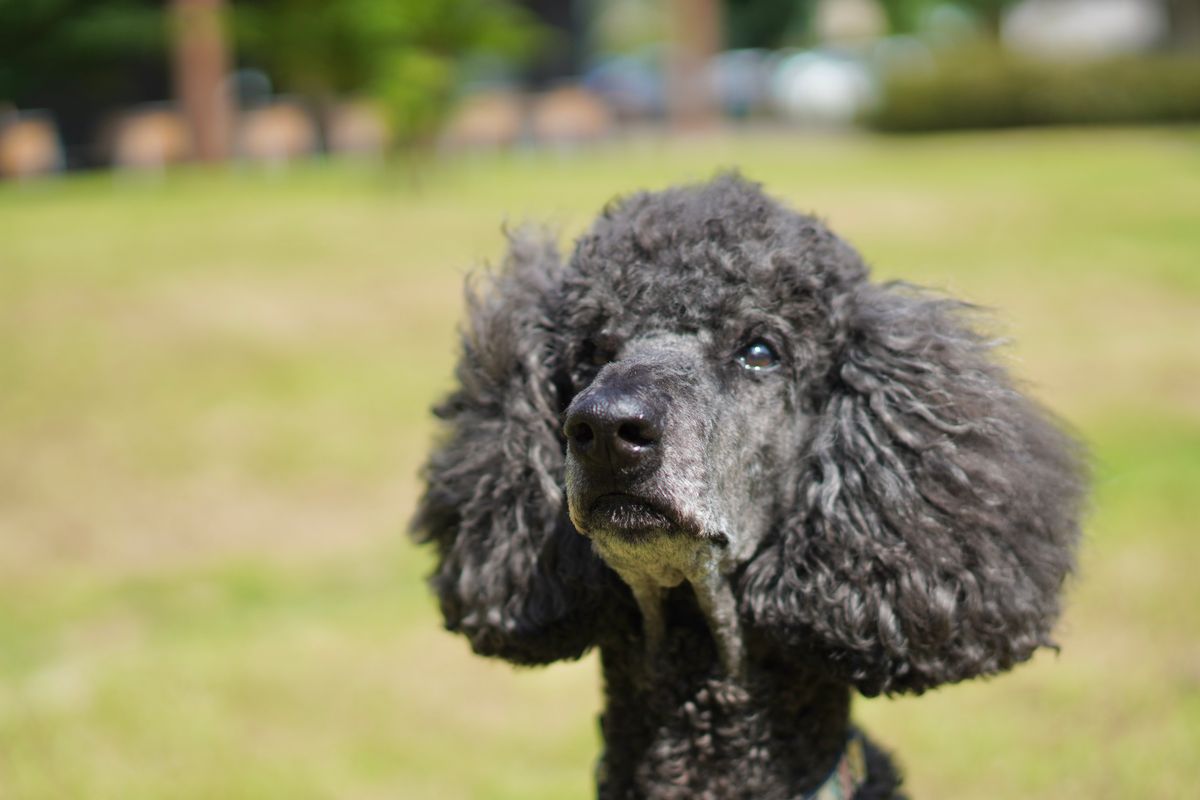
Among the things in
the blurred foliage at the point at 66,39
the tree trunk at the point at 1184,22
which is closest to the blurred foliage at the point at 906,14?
the tree trunk at the point at 1184,22

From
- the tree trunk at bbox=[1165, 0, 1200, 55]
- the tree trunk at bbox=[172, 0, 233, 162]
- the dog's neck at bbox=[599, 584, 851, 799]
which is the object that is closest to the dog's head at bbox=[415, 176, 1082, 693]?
the dog's neck at bbox=[599, 584, 851, 799]

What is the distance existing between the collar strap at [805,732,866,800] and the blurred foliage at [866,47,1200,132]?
17663 mm

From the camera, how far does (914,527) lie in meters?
2.20

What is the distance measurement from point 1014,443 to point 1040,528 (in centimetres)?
15

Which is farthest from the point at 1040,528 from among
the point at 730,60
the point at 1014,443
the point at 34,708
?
the point at 730,60

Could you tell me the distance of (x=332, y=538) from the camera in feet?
20.7

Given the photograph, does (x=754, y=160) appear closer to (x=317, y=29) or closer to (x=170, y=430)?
(x=317, y=29)

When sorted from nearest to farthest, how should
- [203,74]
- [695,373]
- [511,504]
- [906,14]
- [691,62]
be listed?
[695,373] → [511,504] → [203,74] → [691,62] → [906,14]

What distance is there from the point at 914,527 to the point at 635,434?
556 mm

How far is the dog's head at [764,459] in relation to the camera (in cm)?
212

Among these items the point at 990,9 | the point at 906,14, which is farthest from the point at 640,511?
the point at 906,14

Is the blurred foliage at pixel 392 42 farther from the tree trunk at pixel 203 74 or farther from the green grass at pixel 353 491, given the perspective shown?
the tree trunk at pixel 203 74

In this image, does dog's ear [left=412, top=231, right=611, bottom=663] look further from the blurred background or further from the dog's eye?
the dog's eye

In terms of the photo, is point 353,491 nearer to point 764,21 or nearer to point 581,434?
point 581,434
